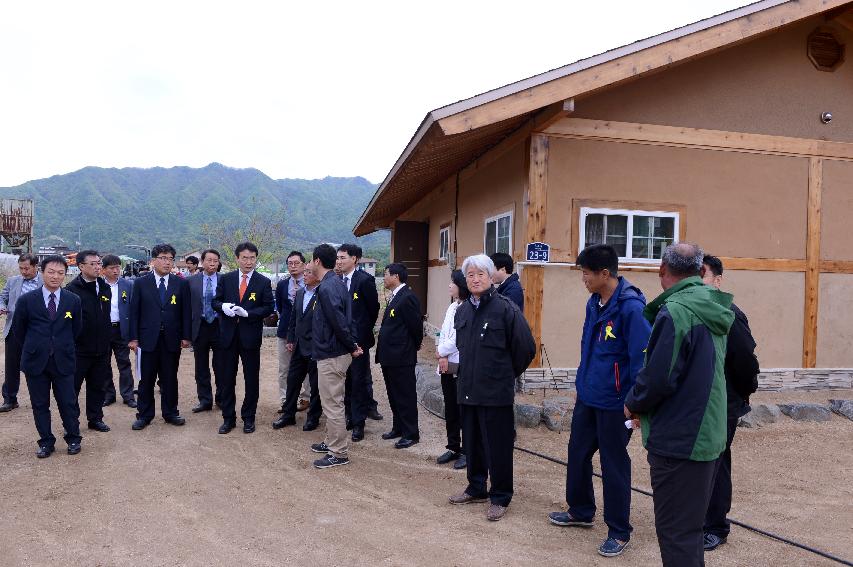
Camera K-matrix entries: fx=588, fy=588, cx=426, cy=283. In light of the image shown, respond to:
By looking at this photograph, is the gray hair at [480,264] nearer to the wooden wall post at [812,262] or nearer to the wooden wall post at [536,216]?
the wooden wall post at [536,216]

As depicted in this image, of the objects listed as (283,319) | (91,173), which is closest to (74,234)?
(91,173)

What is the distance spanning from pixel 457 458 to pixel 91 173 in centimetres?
14886

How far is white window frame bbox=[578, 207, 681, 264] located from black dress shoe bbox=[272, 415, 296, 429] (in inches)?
160

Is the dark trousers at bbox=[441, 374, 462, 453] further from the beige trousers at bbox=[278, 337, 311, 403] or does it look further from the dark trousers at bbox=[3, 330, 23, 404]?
the dark trousers at bbox=[3, 330, 23, 404]

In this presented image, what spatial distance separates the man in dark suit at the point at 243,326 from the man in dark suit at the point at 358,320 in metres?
0.90

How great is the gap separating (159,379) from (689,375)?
5703 mm

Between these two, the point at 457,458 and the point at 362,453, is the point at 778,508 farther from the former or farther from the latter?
the point at 362,453

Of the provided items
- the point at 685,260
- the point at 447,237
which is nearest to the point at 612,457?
the point at 685,260

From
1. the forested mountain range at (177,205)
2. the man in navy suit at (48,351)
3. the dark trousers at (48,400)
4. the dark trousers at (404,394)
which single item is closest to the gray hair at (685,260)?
the dark trousers at (404,394)

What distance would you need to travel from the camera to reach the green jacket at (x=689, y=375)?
2809 millimetres

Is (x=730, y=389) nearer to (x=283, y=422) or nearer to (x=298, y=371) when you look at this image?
(x=298, y=371)

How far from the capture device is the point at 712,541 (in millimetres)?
3848

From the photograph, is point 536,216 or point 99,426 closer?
point 99,426

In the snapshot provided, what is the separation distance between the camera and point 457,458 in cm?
556
